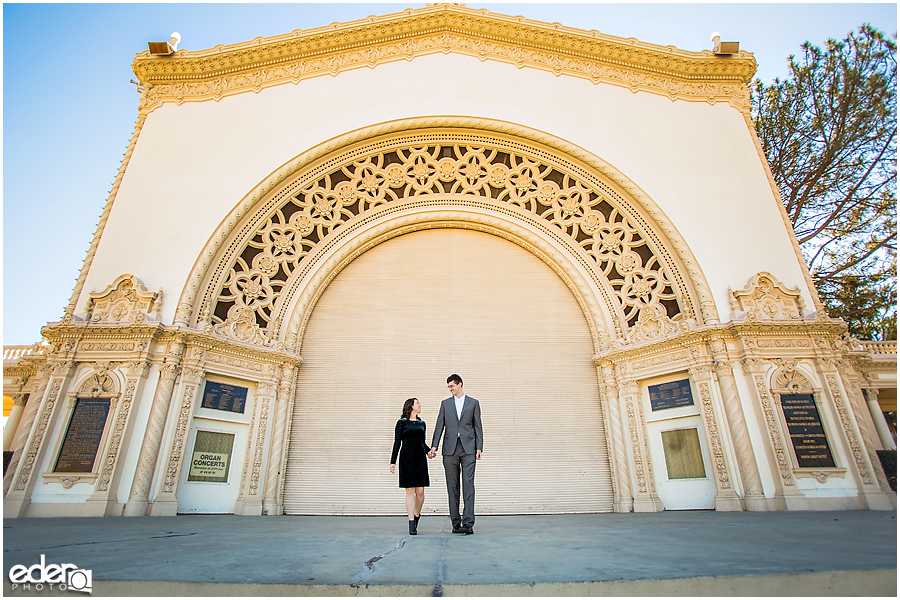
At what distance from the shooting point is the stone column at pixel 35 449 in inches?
281

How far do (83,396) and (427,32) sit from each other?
35.8 feet

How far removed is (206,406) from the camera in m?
8.53

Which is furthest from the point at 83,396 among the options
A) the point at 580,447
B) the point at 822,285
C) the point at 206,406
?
the point at 822,285

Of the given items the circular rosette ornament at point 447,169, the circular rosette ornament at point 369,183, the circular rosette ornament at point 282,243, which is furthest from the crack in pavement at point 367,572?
the circular rosette ornament at point 447,169

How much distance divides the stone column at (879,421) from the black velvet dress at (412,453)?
1103cm

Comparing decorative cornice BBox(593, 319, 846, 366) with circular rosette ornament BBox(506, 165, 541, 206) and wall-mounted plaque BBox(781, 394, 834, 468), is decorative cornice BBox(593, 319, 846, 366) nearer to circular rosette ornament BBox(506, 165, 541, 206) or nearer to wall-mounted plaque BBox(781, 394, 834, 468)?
wall-mounted plaque BBox(781, 394, 834, 468)

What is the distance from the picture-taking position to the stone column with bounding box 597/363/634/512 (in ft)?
28.2

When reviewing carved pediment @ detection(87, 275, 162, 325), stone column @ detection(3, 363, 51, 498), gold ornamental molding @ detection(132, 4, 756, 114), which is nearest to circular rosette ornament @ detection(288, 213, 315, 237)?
carved pediment @ detection(87, 275, 162, 325)

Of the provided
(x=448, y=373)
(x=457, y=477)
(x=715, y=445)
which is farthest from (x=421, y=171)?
(x=715, y=445)

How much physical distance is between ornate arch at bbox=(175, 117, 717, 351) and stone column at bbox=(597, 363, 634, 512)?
0.85 metres

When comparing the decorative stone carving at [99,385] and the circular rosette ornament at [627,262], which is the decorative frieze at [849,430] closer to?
the circular rosette ornament at [627,262]

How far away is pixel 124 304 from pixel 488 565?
28.9ft

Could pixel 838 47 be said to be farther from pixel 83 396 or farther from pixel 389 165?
pixel 83 396

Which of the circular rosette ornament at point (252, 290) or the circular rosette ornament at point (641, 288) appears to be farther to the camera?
the circular rosette ornament at point (641, 288)
